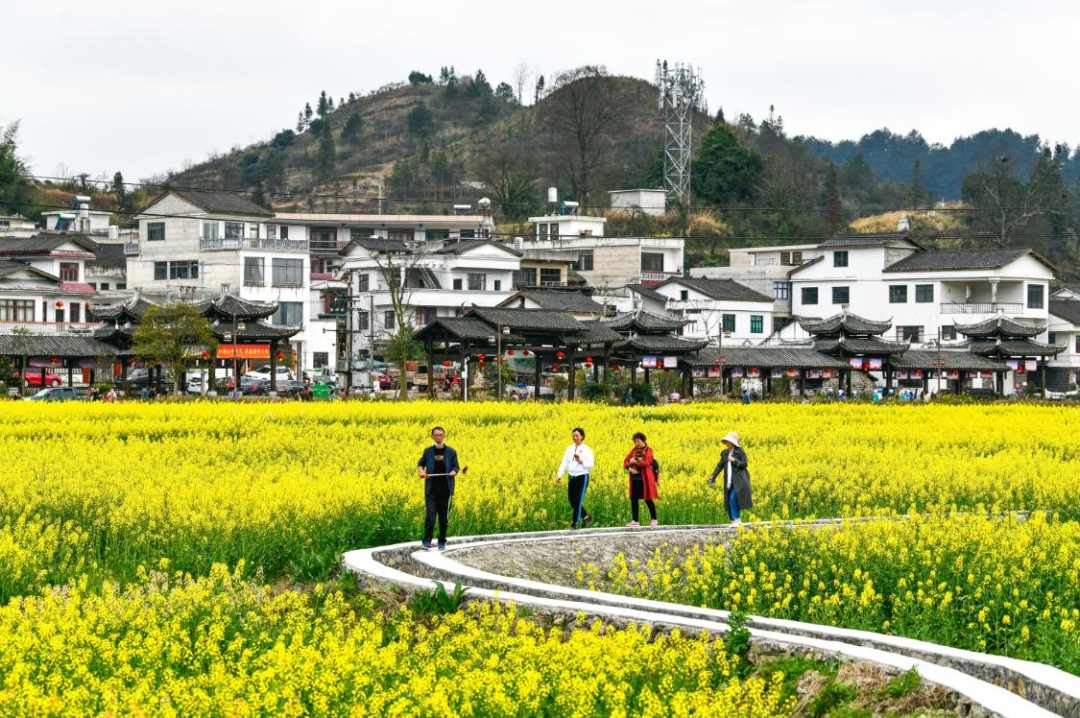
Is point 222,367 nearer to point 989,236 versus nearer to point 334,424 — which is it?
point 334,424

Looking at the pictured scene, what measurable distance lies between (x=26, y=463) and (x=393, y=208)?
99.5m

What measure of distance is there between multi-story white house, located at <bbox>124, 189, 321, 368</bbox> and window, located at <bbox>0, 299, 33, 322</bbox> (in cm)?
890

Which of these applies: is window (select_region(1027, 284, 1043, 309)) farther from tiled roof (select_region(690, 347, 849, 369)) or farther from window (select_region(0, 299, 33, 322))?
window (select_region(0, 299, 33, 322))

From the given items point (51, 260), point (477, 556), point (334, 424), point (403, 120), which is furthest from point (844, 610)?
point (403, 120)

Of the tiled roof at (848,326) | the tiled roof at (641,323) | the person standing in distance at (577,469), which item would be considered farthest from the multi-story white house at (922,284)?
the person standing in distance at (577,469)

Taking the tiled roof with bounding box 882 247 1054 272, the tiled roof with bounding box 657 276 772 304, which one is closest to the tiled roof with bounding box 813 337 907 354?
the tiled roof with bounding box 657 276 772 304

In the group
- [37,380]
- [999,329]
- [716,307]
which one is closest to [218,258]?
[37,380]

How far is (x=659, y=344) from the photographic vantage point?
62.6 meters

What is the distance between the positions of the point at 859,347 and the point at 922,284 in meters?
14.8

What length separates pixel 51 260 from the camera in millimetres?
75812

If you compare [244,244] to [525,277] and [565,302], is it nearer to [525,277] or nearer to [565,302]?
[525,277]

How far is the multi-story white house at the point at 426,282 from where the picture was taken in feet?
265

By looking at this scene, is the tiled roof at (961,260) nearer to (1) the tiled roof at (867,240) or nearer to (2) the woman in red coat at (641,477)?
(1) the tiled roof at (867,240)

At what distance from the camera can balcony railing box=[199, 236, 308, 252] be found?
3100 inches
